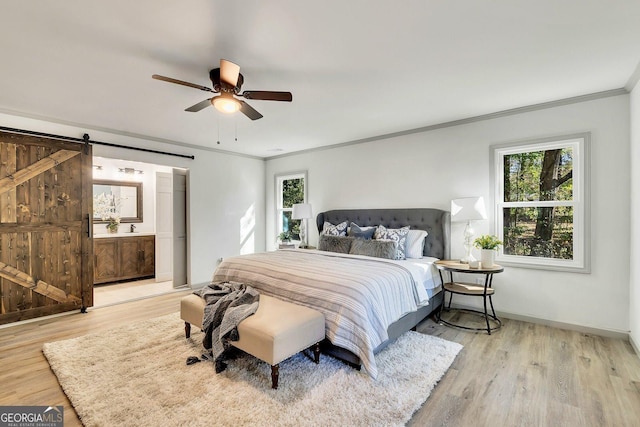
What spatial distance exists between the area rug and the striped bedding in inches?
11.1

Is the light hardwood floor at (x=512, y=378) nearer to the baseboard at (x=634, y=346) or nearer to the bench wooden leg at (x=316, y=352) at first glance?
the baseboard at (x=634, y=346)

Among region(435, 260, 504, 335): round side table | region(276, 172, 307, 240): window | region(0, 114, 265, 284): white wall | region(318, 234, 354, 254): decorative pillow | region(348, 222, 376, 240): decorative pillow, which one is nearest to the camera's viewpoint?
region(435, 260, 504, 335): round side table

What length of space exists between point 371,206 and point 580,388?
333 cm

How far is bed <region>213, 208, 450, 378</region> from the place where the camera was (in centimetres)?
243

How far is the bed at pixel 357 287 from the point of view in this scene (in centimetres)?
243

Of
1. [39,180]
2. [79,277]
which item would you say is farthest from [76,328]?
[39,180]

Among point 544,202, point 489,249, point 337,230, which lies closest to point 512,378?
point 489,249

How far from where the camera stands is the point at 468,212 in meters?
3.63

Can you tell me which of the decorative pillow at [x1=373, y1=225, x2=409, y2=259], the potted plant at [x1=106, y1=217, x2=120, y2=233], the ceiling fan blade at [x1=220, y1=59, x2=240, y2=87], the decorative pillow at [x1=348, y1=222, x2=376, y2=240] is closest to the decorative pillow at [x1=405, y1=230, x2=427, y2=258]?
the decorative pillow at [x1=373, y1=225, x2=409, y2=259]

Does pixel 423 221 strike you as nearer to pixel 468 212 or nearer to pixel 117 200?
pixel 468 212

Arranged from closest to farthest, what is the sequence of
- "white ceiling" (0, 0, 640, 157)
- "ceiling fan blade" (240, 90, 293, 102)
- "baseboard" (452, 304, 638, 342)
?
"white ceiling" (0, 0, 640, 157) < "ceiling fan blade" (240, 90, 293, 102) < "baseboard" (452, 304, 638, 342)

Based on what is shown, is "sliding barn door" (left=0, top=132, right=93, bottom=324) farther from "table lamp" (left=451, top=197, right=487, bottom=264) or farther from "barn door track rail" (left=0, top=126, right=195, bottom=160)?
"table lamp" (left=451, top=197, right=487, bottom=264)

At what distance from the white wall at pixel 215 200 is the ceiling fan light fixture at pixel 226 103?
9.55 ft

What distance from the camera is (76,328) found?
3508 millimetres
